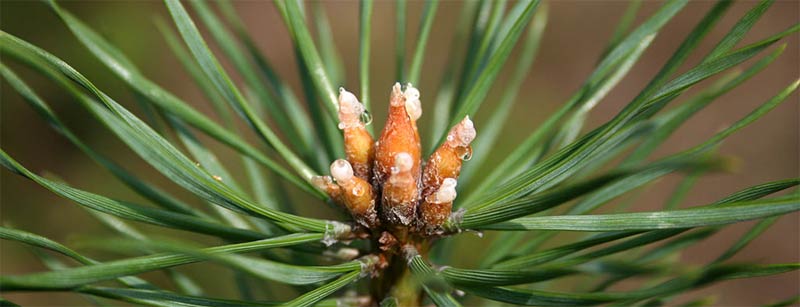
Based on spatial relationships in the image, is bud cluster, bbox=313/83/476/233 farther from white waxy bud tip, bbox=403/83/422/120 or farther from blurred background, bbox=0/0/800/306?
blurred background, bbox=0/0/800/306

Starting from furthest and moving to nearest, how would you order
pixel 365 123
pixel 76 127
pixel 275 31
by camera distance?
1. pixel 275 31
2. pixel 76 127
3. pixel 365 123

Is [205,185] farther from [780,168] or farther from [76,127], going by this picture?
[780,168]

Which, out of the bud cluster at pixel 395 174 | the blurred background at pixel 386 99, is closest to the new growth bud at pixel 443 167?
the bud cluster at pixel 395 174

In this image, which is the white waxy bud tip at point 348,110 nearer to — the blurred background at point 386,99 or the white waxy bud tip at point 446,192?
the white waxy bud tip at point 446,192

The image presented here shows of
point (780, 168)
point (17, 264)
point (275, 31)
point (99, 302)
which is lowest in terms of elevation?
point (99, 302)

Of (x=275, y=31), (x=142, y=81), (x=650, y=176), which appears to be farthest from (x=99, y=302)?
(x=275, y=31)

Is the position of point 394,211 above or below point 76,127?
below
